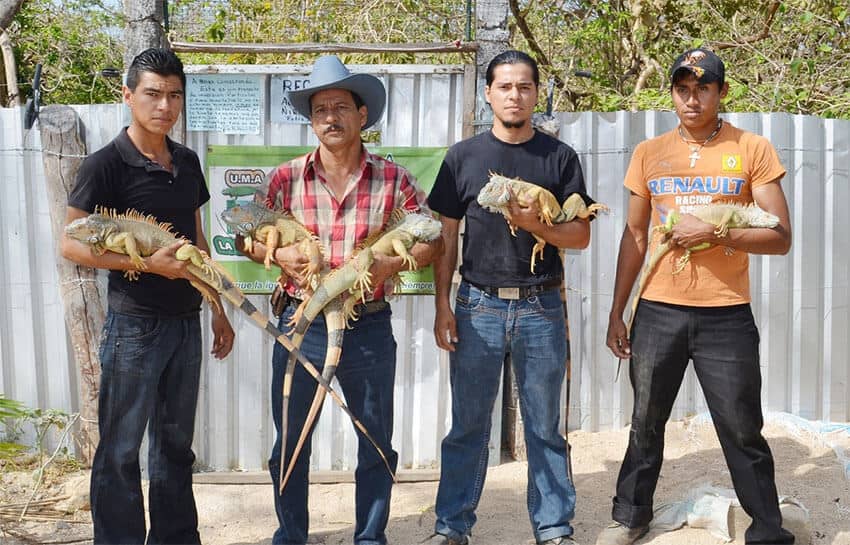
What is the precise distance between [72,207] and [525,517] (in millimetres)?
3069

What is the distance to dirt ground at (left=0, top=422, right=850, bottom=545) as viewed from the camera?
4594 mm

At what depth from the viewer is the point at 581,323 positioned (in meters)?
5.79

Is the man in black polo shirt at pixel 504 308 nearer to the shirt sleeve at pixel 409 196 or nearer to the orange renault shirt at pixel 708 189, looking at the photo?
the shirt sleeve at pixel 409 196

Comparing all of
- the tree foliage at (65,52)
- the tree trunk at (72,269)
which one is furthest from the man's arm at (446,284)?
the tree foliage at (65,52)

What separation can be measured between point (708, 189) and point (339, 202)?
181 cm

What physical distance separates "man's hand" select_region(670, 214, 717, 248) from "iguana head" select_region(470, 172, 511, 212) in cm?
86

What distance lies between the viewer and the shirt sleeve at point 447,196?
13.6 ft

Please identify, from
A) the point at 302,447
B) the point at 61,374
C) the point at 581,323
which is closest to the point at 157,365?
the point at 302,447

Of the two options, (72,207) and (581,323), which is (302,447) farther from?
(581,323)

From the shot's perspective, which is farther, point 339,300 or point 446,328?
point 446,328

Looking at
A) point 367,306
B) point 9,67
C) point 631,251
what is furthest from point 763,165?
point 9,67

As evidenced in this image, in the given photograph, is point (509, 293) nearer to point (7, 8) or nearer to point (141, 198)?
point (141, 198)

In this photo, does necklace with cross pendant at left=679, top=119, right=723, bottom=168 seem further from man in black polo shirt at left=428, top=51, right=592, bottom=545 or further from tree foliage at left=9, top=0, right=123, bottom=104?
tree foliage at left=9, top=0, right=123, bottom=104

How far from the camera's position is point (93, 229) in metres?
3.45
